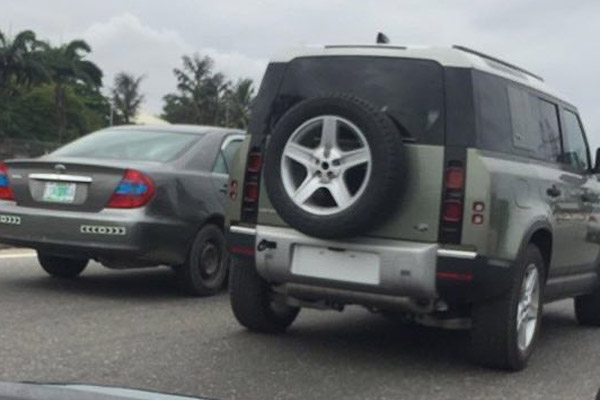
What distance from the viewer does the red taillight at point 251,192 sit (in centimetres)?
527

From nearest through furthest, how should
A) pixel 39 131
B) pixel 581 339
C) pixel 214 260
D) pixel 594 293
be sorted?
pixel 581 339, pixel 594 293, pixel 214 260, pixel 39 131

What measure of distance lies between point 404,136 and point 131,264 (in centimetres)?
305

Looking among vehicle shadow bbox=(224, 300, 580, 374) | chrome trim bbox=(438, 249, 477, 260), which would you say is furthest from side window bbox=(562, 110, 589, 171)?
chrome trim bbox=(438, 249, 477, 260)

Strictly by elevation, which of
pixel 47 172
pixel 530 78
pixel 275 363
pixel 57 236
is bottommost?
pixel 275 363

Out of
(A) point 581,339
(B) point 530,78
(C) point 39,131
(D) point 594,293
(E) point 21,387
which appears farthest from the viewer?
(C) point 39,131

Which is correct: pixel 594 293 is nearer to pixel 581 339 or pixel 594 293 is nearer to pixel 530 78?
pixel 581 339

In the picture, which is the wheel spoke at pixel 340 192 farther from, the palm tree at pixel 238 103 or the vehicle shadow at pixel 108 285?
the palm tree at pixel 238 103

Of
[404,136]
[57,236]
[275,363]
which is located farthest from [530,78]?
[57,236]

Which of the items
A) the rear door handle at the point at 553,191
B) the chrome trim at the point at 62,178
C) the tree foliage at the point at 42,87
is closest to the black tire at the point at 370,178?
the rear door handle at the point at 553,191

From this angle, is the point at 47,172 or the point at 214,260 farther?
the point at 214,260

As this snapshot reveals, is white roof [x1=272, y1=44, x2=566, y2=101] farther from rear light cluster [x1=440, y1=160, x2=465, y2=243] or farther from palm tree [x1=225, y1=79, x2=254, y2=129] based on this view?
palm tree [x1=225, y1=79, x2=254, y2=129]

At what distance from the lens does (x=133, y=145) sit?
24.4 feet

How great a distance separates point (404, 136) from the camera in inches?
192

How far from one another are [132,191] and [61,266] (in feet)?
5.63
